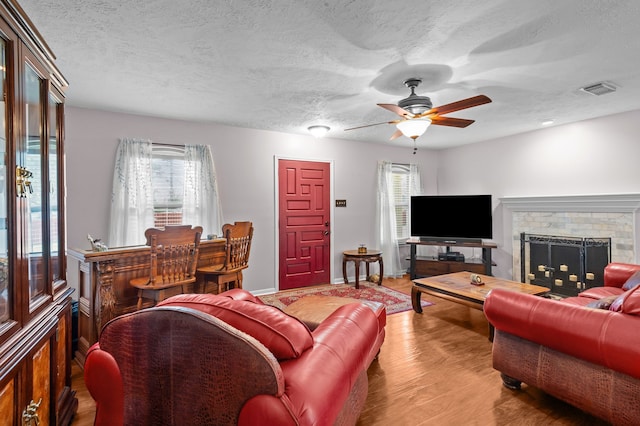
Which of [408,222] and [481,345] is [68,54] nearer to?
[481,345]

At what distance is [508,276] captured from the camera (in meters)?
5.20

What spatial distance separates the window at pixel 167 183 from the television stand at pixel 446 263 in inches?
146

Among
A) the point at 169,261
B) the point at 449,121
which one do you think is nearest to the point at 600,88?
the point at 449,121

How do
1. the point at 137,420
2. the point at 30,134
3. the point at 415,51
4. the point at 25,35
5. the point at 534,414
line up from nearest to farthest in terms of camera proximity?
the point at 137,420, the point at 25,35, the point at 30,134, the point at 534,414, the point at 415,51

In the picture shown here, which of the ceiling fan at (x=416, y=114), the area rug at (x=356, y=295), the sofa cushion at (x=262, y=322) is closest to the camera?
the sofa cushion at (x=262, y=322)

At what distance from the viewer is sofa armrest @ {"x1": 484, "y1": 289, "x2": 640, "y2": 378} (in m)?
1.56

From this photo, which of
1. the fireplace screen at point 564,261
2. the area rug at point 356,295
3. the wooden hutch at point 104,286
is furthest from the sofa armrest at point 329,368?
the fireplace screen at point 564,261

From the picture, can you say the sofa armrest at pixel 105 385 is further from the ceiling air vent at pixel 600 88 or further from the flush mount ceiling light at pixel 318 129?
the ceiling air vent at pixel 600 88

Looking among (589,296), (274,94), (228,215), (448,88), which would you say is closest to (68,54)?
(274,94)

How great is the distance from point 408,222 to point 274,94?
12.7 feet

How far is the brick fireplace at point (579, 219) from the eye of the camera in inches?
152

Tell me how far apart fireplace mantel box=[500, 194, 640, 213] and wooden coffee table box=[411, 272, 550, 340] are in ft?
5.59

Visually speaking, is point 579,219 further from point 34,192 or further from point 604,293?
point 34,192

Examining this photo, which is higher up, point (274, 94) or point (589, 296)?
point (274, 94)
